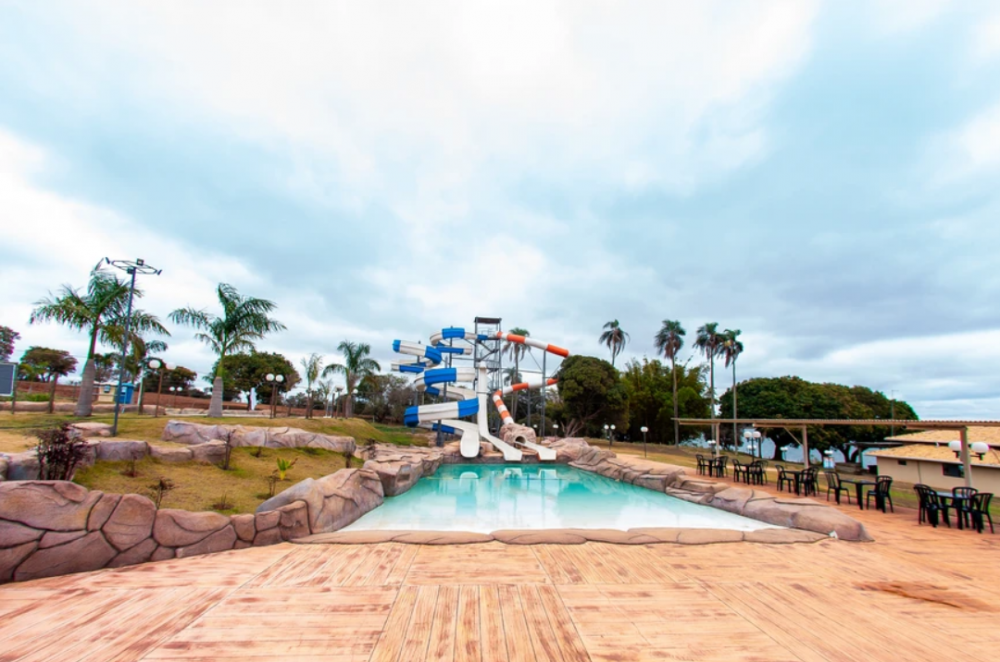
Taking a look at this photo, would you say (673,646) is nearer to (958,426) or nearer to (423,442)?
(958,426)

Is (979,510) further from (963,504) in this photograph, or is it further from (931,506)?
(931,506)

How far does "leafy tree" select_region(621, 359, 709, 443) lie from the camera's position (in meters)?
36.8

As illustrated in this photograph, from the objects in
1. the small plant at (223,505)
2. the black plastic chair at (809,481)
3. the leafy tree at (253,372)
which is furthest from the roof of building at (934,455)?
the leafy tree at (253,372)

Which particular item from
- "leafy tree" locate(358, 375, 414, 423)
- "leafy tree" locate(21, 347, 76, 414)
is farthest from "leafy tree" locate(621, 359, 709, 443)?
"leafy tree" locate(21, 347, 76, 414)

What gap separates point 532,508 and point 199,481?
700 cm

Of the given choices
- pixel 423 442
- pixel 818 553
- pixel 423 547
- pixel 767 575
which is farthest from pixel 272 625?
pixel 423 442

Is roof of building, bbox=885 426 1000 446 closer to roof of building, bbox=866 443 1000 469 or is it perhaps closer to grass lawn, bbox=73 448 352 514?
roof of building, bbox=866 443 1000 469

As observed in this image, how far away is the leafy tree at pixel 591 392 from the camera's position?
107 ft

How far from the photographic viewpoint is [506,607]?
11.6ft

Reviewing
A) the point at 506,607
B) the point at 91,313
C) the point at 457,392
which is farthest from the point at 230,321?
the point at 506,607

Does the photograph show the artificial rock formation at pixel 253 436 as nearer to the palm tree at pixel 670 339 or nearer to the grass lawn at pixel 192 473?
the grass lawn at pixel 192 473

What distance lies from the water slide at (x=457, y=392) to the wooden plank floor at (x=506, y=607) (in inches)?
493

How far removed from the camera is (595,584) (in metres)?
4.09

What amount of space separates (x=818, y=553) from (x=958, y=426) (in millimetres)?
5578
